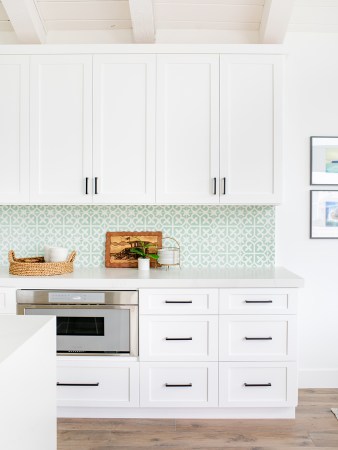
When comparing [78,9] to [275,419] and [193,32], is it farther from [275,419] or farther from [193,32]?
[275,419]

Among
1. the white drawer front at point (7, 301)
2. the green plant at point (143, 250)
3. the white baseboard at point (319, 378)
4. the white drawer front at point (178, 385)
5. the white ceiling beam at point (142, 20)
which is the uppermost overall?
the white ceiling beam at point (142, 20)

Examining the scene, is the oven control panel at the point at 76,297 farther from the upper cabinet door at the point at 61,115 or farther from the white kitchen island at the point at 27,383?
the white kitchen island at the point at 27,383

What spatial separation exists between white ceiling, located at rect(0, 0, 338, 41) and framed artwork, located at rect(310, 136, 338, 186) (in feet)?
2.86

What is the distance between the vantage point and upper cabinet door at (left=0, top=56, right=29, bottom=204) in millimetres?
2990

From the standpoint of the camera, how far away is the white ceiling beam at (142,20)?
2.83m

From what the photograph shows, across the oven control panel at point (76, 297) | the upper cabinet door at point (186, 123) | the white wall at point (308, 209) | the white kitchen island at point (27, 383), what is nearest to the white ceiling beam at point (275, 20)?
the white wall at point (308, 209)

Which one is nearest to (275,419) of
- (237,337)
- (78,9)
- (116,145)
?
(237,337)

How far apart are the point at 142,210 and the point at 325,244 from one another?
1442 millimetres

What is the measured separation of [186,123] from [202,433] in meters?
1.99

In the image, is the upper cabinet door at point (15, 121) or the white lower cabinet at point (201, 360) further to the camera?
the upper cabinet door at point (15, 121)

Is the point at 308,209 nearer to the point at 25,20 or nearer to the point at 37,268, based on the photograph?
the point at 37,268

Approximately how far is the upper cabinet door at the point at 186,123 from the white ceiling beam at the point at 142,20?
0.84ft

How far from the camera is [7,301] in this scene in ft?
9.09

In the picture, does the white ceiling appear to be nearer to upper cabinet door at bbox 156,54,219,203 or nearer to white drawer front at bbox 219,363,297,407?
upper cabinet door at bbox 156,54,219,203
